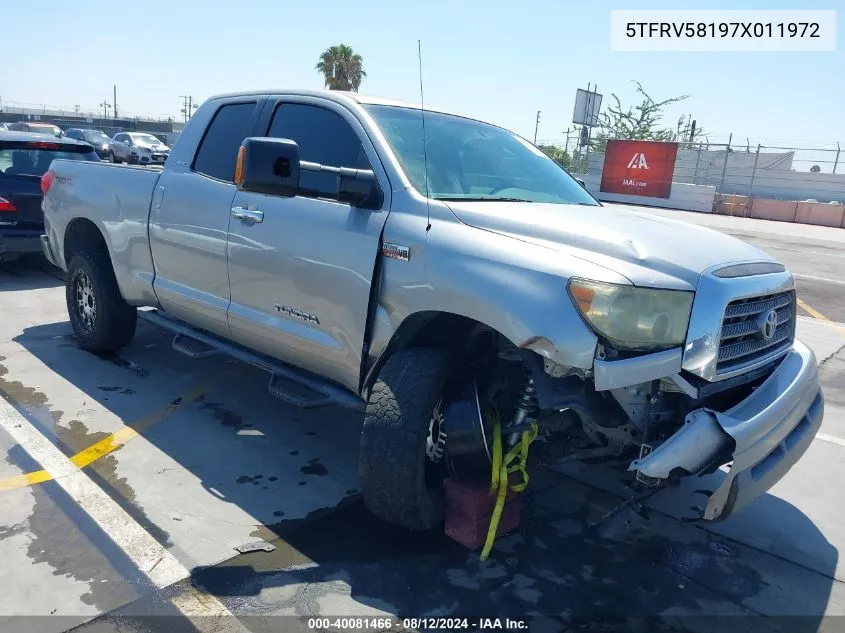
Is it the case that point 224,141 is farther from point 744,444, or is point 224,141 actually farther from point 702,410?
point 744,444

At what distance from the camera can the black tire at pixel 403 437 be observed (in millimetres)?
2979

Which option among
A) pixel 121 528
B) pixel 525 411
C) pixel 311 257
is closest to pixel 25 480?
pixel 121 528

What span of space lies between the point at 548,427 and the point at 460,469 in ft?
1.44

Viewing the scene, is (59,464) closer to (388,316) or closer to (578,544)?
(388,316)

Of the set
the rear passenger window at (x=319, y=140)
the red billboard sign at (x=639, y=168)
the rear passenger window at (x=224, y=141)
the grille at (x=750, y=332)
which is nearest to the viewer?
the grille at (x=750, y=332)

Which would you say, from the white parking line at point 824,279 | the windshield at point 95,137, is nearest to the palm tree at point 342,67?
the windshield at point 95,137

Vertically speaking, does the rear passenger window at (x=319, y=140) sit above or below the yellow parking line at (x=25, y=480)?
above

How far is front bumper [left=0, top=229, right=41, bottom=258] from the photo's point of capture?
7648mm

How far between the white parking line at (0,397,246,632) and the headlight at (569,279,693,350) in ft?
5.83

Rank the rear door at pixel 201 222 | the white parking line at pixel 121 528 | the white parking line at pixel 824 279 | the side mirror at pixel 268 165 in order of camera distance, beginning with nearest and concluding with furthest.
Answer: the white parking line at pixel 121 528 → the side mirror at pixel 268 165 → the rear door at pixel 201 222 → the white parking line at pixel 824 279

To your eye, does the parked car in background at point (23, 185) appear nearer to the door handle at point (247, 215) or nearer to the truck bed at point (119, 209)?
the truck bed at point (119, 209)

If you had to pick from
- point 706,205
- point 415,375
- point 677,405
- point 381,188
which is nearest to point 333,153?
point 381,188

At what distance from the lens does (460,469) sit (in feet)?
10.4

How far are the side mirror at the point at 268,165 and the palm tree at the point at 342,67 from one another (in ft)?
146
